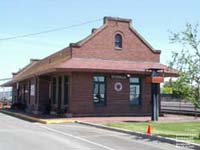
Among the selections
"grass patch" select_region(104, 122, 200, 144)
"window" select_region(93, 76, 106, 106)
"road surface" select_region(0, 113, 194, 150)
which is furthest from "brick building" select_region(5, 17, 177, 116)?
"road surface" select_region(0, 113, 194, 150)

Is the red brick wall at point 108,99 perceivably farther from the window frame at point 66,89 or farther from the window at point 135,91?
the window frame at point 66,89

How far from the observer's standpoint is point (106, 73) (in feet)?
110

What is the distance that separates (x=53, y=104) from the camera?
37656 millimetres

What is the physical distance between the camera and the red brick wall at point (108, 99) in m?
Answer: 32.5

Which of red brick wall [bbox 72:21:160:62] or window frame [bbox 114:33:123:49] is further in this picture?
window frame [bbox 114:33:123:49]

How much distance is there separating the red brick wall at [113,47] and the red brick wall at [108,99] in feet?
6.91

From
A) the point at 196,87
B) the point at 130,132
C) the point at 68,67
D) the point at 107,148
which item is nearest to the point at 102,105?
the point at 68,67

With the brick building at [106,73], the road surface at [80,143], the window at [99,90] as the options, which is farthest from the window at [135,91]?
the road surface at [80,143]

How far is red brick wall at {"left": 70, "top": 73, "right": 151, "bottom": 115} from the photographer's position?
107ft

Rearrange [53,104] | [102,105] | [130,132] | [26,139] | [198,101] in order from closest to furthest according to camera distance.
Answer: [26,139], [198,101], [130,132], [102,105], [53,104]

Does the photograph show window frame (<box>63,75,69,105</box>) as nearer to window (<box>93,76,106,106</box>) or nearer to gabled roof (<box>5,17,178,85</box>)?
gabled roof (<box>5,17,178,85</box>)

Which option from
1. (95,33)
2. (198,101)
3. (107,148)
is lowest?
(107,148)

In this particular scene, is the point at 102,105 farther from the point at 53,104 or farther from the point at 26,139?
the point at 26,139

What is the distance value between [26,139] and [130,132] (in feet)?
16.5
